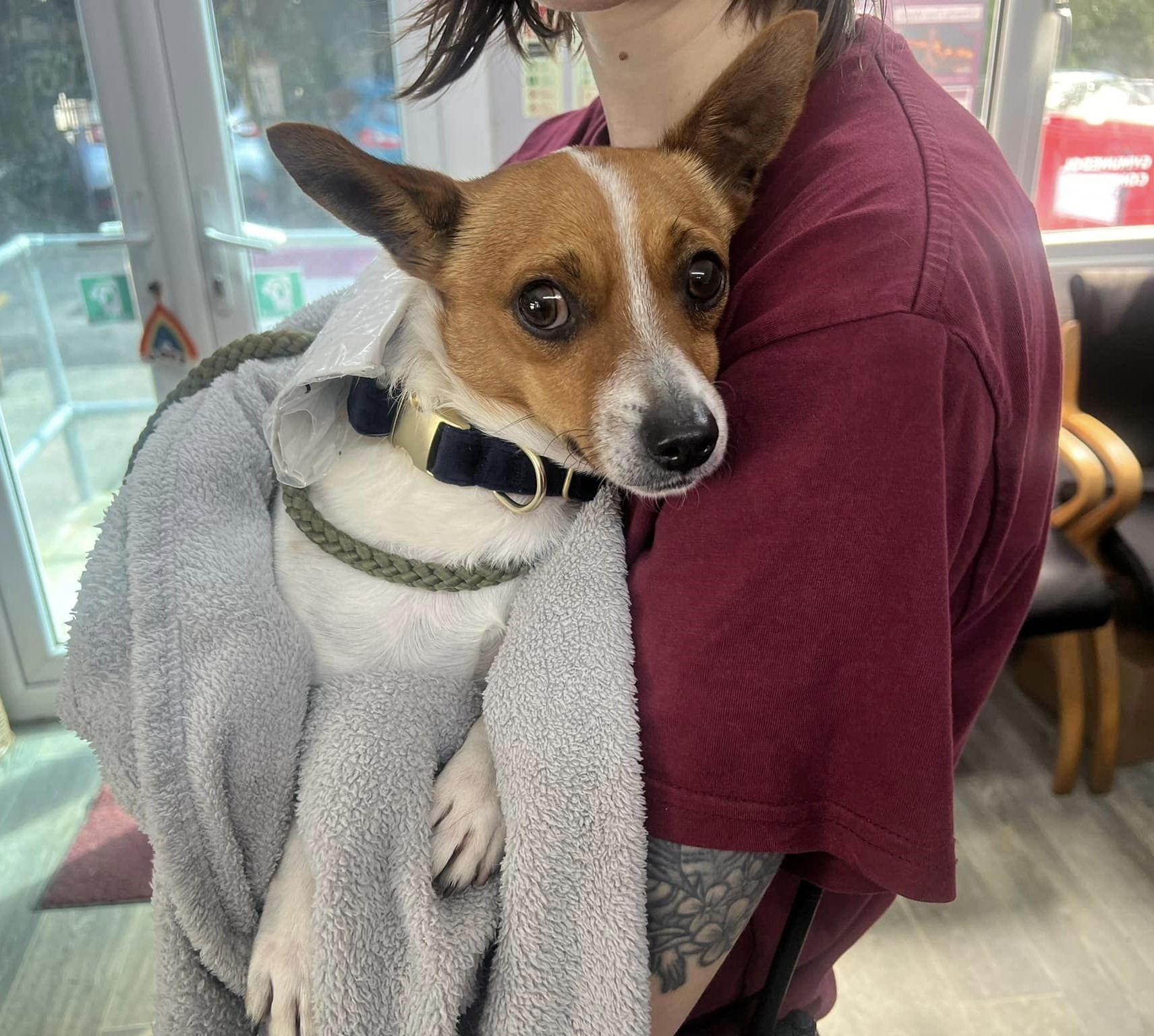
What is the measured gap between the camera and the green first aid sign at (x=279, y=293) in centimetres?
262

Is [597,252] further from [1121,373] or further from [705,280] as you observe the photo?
[1121,373]

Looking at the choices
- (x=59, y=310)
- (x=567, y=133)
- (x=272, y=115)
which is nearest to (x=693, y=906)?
(x=567, y=133)

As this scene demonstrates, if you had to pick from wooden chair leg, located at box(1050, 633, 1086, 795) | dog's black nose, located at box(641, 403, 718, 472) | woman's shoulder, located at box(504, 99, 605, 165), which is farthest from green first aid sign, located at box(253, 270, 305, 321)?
wooden chair leg, located at box(1050, 633, 1086, 795)

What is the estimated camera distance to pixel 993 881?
233cm

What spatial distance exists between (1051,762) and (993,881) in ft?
1.83

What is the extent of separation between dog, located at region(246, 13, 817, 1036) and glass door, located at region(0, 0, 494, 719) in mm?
1328

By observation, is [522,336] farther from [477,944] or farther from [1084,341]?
[1084,341]

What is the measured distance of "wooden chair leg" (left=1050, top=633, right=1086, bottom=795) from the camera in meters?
2.57

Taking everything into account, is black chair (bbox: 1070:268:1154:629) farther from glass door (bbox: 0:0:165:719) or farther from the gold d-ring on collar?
glass door (bbox: 0:0:165:719)

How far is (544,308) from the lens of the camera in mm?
1006

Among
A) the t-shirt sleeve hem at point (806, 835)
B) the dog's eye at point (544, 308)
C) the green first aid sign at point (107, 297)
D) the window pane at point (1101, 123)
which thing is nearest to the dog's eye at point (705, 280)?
the dog's eye at point (544, 308)

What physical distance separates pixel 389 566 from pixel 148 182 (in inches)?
75.3

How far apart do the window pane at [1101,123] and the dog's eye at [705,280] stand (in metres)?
2.55

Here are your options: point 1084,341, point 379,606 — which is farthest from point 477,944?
point 1084,341
